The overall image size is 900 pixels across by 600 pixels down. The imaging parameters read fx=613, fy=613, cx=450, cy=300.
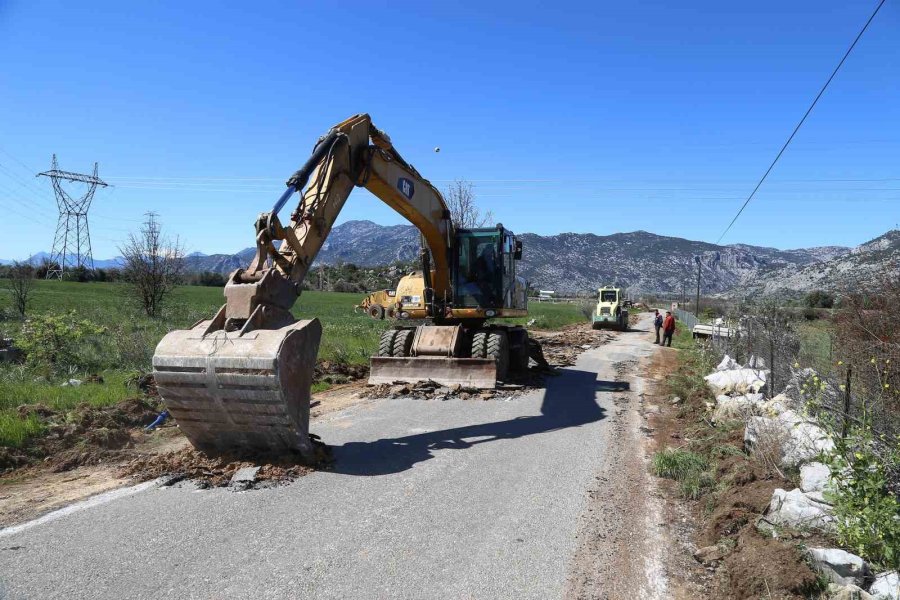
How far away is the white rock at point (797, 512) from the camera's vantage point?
15.5 ft

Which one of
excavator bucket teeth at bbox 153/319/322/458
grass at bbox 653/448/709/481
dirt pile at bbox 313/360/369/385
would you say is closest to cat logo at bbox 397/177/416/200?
excavator bucket teeth at bbox 153/319/322/458

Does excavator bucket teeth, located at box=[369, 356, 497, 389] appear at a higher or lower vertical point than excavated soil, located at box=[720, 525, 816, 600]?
higher

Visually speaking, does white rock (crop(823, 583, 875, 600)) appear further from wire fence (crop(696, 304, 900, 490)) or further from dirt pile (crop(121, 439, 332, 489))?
dirt pile (crop(121, 439, 332, 489))

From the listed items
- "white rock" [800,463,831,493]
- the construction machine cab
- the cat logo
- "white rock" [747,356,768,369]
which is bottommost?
Answer: "white rock" [800,463,831,493]

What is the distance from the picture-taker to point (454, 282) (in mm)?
13273

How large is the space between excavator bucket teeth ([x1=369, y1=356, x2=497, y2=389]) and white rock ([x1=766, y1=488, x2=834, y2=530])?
22.5 ft

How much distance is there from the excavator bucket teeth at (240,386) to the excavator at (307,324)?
12 mm

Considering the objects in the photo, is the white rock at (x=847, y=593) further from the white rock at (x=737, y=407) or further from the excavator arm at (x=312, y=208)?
the excavator arm at (x=312, y=208)

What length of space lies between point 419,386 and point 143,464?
5.72 meters

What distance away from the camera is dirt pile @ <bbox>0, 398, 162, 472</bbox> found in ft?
Answer: 22.7

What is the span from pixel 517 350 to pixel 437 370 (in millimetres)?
2651

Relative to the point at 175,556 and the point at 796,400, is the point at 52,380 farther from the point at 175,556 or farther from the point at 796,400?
the point at 796,400

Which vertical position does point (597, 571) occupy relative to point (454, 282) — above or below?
below

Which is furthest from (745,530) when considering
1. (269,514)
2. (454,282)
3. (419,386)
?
(454,282)
